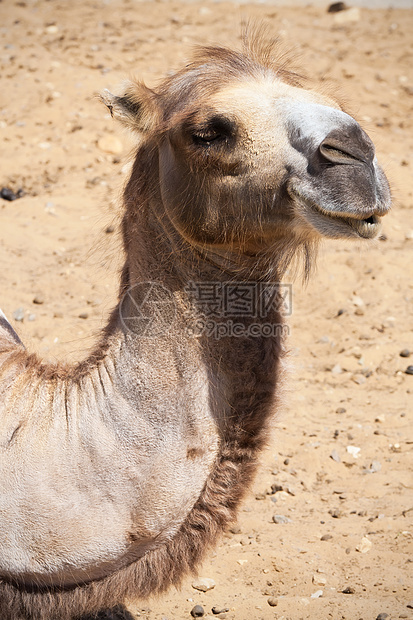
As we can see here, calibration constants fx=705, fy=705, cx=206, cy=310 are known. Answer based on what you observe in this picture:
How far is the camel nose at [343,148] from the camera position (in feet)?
7.88

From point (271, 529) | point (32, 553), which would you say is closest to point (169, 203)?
point (32, 553)

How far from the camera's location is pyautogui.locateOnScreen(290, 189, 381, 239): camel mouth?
8.04 feet

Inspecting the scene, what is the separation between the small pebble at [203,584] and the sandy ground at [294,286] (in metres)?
→ 0.02

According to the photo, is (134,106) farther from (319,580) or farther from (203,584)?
(319,580)

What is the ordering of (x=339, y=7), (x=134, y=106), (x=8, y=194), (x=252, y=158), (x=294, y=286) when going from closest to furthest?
(x=252, y=158), (x=134, y=106), (x=294, y=286), (x=8, y=194), (x=339, y=7)

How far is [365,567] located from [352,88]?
6.97 metres

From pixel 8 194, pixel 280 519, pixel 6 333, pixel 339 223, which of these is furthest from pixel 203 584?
pixel 8 194

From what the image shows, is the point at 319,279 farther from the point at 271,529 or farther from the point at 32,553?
the point at 32,553

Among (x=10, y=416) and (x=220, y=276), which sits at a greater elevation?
(x=220, y=276)

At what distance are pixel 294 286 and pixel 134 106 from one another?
368 cm

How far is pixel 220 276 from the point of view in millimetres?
2777

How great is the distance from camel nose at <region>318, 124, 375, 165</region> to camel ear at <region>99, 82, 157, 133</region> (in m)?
0.80

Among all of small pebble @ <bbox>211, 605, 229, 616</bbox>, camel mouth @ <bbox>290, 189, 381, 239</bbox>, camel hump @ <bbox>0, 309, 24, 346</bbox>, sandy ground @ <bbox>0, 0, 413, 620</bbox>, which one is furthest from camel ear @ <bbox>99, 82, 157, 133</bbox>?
small pebble @ <bbox>211, 605, 229, 616</bbox>

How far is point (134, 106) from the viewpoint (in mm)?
2883
